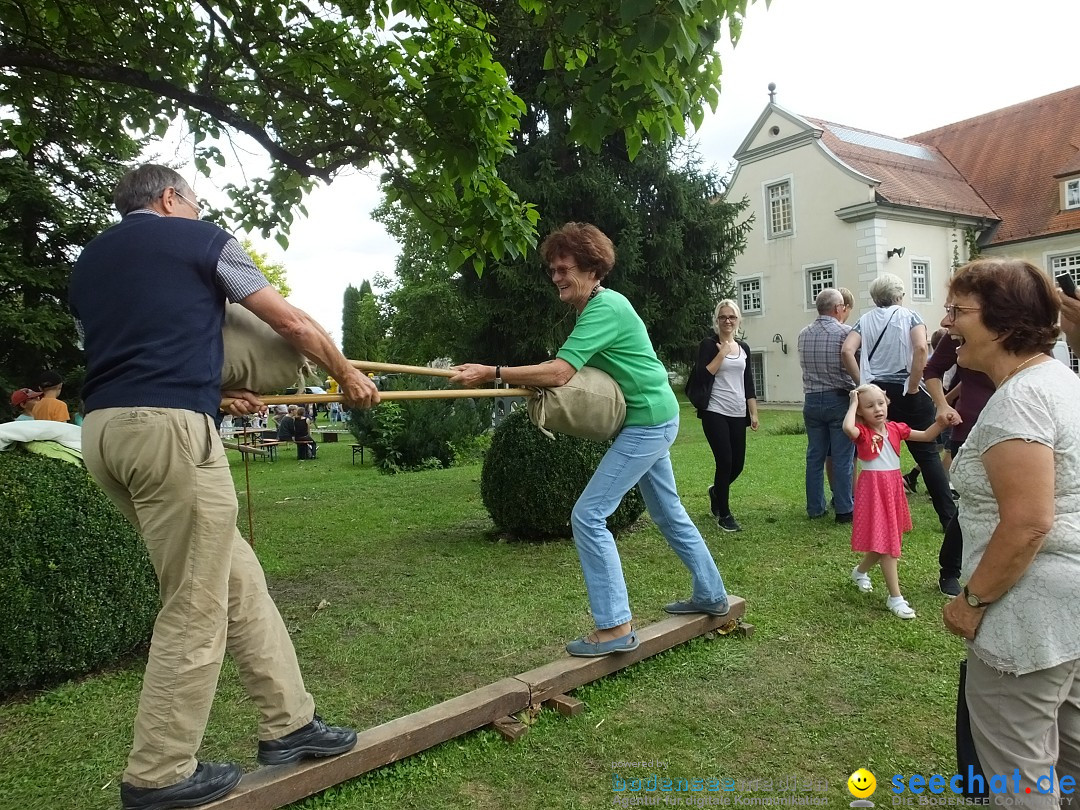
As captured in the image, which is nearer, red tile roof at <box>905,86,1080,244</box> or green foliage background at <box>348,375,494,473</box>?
green foliage background at <box>348,375,494,473</box>

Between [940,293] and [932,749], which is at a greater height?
[940,293]

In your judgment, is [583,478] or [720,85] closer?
[720,85]

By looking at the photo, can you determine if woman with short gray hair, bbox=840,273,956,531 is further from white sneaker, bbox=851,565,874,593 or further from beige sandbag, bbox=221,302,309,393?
beige sandbag, bbox=221,302,309,393

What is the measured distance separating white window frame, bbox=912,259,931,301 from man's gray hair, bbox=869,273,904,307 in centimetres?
2429

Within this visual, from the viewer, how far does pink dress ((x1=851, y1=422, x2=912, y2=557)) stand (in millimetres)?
4559

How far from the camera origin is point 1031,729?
76.8 inches

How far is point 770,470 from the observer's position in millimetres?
11367

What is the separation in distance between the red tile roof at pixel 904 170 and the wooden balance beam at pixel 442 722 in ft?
89.6

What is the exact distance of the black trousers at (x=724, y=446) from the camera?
23.3 feet

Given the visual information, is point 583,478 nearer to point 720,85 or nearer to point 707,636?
point 707,636

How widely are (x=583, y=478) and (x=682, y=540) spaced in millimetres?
2867

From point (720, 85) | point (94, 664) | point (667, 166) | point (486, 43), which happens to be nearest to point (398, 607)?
point (94, 664)

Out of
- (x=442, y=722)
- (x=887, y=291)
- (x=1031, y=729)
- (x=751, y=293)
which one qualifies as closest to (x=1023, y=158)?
(x=751, y=293)

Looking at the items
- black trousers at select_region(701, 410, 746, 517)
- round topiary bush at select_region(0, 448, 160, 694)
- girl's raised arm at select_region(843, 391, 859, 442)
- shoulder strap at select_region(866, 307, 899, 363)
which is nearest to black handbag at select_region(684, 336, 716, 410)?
black trousers at select_region(701, 410, 746, 517)
